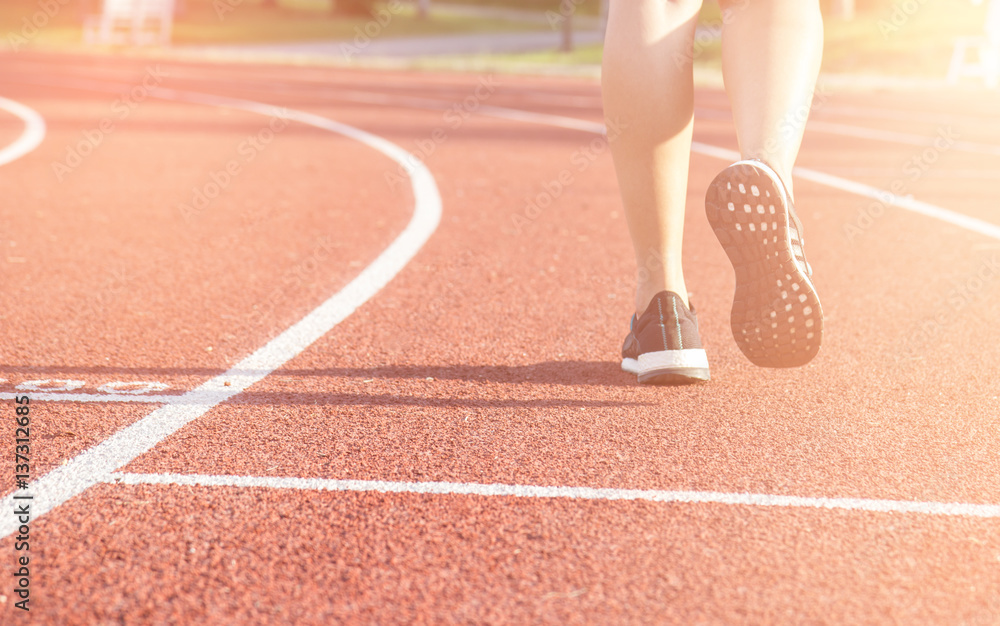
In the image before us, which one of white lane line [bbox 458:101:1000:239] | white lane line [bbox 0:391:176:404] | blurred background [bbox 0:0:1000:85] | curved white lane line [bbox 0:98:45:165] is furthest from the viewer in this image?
blurred background [bbox 0:0:1000:85]

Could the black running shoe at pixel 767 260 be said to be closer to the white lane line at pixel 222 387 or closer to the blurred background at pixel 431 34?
the white lane line at pixel 222 387

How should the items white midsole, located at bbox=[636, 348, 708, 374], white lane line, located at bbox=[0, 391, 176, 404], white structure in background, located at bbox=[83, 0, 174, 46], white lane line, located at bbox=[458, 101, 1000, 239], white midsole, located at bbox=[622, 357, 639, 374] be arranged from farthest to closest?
white structure in background, located at bbox=[83, 0, 174, 46], white lane line, located at bbox=[458, 101, 1000, 239], white midsole, located at bbox=[622, 357, 639, 374], white midsole, located at bbox=[636, 348, 708, 374], white lane line, located at bbox=[0, 391, 176, 404]

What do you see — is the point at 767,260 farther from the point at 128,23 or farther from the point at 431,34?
the point at 431,34

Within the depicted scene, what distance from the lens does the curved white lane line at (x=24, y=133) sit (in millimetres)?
8363

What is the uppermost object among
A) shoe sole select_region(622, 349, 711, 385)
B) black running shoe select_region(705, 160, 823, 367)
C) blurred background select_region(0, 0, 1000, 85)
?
black running shoe select_region(705, 160, 823, 367)

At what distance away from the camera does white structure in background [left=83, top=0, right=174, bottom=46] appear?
86.7ft

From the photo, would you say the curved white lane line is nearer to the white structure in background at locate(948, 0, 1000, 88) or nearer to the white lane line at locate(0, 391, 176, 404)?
the white lane line at locate(0, 391, 176, 404)

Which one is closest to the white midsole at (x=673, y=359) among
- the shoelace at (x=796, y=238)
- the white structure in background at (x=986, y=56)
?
the shoelace at (x=796, y=238)

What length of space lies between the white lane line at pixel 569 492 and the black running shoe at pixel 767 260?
51cm

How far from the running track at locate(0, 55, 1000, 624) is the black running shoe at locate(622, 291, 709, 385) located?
6cm

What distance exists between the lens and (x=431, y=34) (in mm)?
35375

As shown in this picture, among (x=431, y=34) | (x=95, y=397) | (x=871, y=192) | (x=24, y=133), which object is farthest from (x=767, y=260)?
(x=431, y=34)

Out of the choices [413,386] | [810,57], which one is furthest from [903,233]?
[413,386]

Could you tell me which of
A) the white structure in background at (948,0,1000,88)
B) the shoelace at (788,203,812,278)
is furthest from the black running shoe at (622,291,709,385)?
the white structure in background at (948,0,1000,88)
